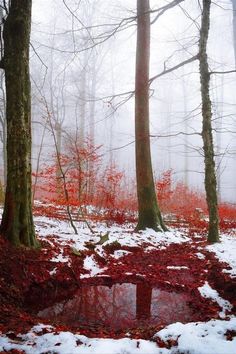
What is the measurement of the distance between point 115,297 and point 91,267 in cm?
108

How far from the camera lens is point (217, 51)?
95.8ft

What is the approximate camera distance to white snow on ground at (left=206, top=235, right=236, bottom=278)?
6.02 meters

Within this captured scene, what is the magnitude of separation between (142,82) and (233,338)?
828 centimetres

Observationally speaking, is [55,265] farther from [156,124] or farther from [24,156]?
[156,124]

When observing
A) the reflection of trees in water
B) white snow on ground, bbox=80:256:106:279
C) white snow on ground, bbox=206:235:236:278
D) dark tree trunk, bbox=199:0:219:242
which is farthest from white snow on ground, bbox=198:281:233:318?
dark tree trunk, bbox=199:0:219:242

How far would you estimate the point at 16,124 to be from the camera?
571cm

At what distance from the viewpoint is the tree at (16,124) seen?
5711 millimetres

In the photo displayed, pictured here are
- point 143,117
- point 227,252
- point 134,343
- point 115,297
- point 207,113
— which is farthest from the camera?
point 143,117

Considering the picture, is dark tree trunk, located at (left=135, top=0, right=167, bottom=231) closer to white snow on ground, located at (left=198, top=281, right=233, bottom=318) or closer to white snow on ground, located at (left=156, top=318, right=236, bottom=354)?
white snow on ground, located at (left=198, top=281, right=233, bottom=318)

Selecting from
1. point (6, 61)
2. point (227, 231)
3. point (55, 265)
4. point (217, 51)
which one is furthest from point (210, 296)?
point (217, 51)

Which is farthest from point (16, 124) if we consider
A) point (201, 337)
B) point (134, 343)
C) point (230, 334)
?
point (230, 334)

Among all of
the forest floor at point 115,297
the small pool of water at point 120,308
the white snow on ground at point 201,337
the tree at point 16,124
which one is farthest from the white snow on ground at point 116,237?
the white snow on ground at point 201,337

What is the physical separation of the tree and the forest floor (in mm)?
442

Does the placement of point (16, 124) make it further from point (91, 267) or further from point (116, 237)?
point (116, 237)
